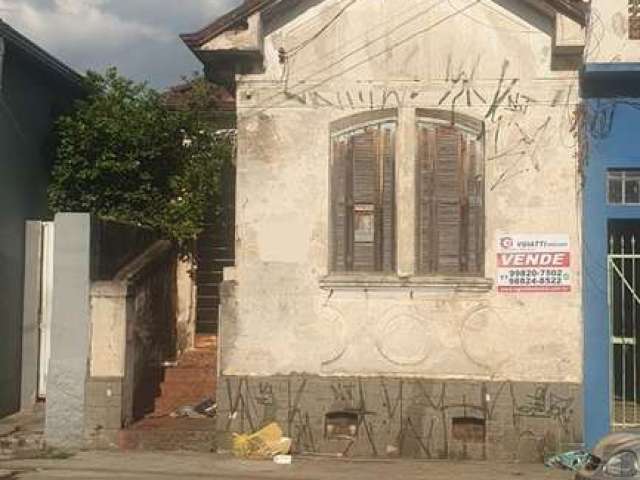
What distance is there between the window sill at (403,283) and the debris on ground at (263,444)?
184 cm

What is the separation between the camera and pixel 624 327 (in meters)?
11.8

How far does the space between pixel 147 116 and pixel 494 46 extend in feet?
18.8

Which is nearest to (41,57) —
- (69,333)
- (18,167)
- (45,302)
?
(18,167)

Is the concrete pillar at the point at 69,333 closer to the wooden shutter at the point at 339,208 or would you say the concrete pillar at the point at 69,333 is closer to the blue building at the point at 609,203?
the wooden shutter at the point at 339,208

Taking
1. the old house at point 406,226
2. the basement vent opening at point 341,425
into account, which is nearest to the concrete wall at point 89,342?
the old house at point 406,226

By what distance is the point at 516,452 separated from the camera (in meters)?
11.1

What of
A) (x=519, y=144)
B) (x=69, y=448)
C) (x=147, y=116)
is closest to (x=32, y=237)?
(x=147, y=116)

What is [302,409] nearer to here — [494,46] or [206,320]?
[206,320]

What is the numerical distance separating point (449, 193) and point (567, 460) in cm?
339

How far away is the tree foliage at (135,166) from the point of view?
14.3 metres

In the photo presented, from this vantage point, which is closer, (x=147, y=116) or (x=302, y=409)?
(x=302, y=409)

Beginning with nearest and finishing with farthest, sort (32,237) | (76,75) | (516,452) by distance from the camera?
(516,452) < (32,237) < (76,75)

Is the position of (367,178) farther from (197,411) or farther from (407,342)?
(197,411)

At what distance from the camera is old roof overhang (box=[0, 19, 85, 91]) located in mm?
12812
